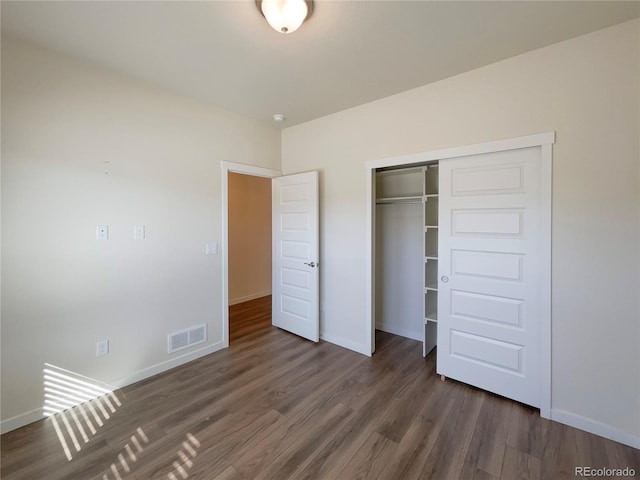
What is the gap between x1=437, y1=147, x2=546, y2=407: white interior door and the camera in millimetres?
2145

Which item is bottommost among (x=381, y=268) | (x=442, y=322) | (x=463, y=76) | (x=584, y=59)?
(x=442, y=322)

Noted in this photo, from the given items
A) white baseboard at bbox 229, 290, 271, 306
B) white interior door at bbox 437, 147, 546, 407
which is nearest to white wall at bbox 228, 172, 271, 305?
white baseboard at bbox 229, 290, 271, 306

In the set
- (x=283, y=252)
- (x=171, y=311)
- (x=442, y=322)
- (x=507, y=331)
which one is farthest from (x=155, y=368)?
(x=507, y=331)

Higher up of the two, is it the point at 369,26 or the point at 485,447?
the point at 369,26

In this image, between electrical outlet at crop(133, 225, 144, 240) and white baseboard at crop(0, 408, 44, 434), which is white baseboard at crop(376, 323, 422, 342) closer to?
electrical outlet at crop(133, 225, 144, 240)

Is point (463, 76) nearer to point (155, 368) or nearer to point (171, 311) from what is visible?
point (171, 311)

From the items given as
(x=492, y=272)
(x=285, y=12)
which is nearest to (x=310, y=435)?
(x=492, y=272)

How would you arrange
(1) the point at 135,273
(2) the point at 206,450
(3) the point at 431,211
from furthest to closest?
(3) the point at 431,211 → (1) the point at 135,273 → (2) the point at 206,450

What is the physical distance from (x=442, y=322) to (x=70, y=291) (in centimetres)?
315

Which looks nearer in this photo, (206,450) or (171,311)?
(206,450)

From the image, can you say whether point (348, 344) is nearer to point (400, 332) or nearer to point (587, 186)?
point (400, 332)

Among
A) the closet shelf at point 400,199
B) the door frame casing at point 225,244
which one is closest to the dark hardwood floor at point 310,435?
the door frame casing at point 225,244

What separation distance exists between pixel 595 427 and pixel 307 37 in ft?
11.0

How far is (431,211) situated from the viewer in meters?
3.03
